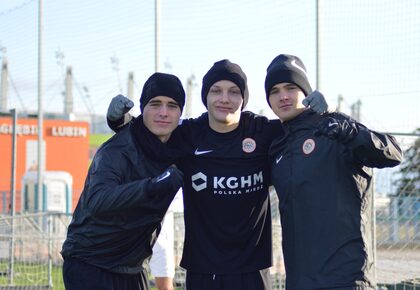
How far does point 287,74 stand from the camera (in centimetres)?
449

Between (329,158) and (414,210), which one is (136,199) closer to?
(329,158)

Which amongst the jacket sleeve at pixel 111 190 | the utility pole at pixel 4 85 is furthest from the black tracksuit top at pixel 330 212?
the utility pole at pixel 4 85

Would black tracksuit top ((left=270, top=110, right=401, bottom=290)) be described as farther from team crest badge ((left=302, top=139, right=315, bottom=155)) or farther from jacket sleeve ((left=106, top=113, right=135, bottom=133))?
jacket sleeve ((left=106, top=113, right=135, bottom=133))

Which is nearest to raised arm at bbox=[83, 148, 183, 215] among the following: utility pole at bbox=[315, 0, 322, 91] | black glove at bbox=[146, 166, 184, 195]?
black glove at bbox=[146, 166, 184, 195]

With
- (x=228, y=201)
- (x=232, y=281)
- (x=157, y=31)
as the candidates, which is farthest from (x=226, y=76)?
(x=157, y=31)

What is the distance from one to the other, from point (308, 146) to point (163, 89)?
1.01m

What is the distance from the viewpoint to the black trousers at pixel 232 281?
4.61 m

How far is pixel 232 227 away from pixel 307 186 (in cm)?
72

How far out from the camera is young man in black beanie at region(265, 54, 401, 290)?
156 inches

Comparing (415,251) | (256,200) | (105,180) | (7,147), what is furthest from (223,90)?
(7,147)

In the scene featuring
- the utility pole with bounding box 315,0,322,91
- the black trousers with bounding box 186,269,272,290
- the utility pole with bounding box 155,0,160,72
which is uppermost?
the utility pole with bounding box 155,0,160,72

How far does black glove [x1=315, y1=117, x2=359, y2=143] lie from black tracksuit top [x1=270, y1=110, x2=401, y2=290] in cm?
10

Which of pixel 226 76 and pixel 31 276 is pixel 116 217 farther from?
pixel 31 276

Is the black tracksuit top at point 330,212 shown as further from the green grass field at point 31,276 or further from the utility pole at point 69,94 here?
the utility pole at point 69,94
